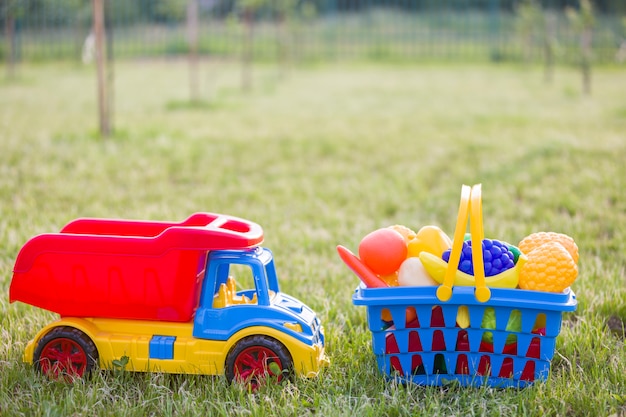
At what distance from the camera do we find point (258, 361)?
2.16 m

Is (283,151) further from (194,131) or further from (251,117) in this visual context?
(251,117)

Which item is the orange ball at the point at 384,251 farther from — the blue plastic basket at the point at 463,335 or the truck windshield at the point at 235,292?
the truck windshield at the point at 235,292

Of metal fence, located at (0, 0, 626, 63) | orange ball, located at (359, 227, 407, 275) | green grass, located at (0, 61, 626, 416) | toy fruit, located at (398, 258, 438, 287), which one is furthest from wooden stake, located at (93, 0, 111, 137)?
metal fence, located at (0, 0, 626, 63)

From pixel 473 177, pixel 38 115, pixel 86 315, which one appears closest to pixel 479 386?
pixel 86 315

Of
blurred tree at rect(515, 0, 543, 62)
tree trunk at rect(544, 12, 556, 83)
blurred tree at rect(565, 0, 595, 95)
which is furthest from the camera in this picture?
blurred tree at rect(515, 0, 543, 62)

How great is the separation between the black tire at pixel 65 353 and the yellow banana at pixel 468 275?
110 cm

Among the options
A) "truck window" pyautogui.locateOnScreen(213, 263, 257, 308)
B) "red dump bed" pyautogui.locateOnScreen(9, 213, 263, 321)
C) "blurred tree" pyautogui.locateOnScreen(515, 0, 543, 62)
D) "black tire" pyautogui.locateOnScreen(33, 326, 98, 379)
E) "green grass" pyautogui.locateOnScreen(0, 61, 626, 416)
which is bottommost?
"green grass" pyautogui.locateOnScreen(0, 61, 626, 416)

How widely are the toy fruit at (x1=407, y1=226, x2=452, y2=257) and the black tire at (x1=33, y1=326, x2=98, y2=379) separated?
1080mm

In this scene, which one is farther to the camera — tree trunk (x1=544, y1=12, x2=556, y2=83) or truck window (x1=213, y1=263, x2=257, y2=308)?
tree trunk (x1=544, y1=12, x2=556, y2=83)

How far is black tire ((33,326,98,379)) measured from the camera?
7.24 ft

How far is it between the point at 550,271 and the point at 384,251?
51cm

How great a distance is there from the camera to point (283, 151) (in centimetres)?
651

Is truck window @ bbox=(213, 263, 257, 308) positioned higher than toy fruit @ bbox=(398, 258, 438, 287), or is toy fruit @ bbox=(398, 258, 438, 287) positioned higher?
toy fruit @ bbox=(398, 258, 438, 287)

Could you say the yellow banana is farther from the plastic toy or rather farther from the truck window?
the truck window
